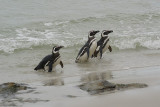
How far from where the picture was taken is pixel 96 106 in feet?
16.7

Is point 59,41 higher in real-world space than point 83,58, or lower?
higher

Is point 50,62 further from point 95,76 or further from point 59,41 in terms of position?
point 59,41

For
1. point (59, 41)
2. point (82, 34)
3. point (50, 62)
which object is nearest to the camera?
point (50, 62)

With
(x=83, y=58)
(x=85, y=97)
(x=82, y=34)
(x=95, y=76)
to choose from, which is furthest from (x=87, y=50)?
(x=85, y=97)

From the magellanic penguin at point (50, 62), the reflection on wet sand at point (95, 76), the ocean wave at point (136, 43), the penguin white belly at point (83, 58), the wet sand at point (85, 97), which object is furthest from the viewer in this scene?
the ocean wave at point (136, 43)

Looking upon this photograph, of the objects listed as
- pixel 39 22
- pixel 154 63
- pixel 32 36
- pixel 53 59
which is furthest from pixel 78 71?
pixel 39 22

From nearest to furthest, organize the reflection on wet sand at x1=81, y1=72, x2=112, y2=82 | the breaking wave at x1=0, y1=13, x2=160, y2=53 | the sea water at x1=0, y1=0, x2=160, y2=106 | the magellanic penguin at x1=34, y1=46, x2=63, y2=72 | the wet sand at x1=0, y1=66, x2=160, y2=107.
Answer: the wet sand at x1=0, y1=66, x2=160, y2=107, the reflection on wet sand at x1=81, y1=72, x2=112, y2=82, the magellanic penguin at x1=34, y1=46, x2=63, y2=72, the sea water at x1=0, y1=0, x2=160, y2=106, the breaking wave at x1=0, y1=13, x2=160, y2=53

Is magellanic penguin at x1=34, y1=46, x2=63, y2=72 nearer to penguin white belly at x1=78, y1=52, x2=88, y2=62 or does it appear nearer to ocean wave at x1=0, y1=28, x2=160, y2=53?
penguin white belly at x1=78, y1=52, x2=88, y2=62

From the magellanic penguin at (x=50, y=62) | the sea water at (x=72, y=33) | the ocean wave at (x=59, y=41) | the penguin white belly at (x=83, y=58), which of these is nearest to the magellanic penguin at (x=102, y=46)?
the sea water at (x=72, y=33)

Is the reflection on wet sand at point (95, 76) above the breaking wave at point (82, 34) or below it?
below

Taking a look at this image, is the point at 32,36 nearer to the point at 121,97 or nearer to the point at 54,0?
the point at 54,0

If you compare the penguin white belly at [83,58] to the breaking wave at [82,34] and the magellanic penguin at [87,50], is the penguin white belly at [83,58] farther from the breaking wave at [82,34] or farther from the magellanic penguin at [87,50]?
the breaking wave at [82,34]

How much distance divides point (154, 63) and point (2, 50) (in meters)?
4.30

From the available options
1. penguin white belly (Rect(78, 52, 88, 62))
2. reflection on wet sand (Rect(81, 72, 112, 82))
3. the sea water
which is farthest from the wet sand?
penguin white belly (Rect(78, 52, 88, 62))
